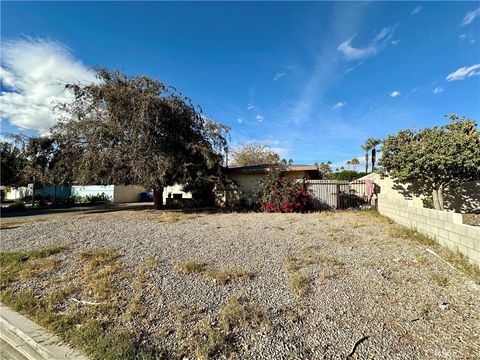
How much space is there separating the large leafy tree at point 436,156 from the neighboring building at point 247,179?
Result: 174 inches

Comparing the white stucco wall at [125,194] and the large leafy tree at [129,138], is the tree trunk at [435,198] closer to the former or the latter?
the large leafy tree at [129,138]

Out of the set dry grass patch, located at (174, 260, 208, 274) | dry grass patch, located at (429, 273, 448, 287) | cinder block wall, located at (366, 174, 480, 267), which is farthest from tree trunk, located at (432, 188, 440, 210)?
dry grass patch, located at (174, 260, 208, 274)

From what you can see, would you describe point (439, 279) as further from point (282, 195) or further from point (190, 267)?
point (282, 195)

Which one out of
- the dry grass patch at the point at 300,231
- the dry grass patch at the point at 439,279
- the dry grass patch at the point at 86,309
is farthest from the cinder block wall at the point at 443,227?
the dry grass patch at the point at 86,309

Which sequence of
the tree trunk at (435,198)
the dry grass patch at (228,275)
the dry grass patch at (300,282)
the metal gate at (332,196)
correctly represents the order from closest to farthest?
1. the dry grass patch at (300,282)
2. the dry grass patch at (228,275)
3. the tree trunk at (435,198)
4. the metal gate at (332,196)

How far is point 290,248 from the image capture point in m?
5.55

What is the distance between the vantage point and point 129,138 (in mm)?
11625

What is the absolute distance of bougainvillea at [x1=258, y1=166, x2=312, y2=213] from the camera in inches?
464

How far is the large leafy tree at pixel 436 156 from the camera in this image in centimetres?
829

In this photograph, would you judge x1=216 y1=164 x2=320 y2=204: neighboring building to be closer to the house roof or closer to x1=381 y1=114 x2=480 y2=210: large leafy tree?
the house roof

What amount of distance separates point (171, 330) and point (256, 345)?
86 cm

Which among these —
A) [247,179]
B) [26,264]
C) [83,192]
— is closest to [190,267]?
[26,264]

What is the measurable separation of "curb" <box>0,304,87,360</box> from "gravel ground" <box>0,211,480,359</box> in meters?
0.62

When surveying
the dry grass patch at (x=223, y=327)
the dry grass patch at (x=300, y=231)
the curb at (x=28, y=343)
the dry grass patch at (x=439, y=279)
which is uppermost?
the dry grass patch at (x=300, y=231)
